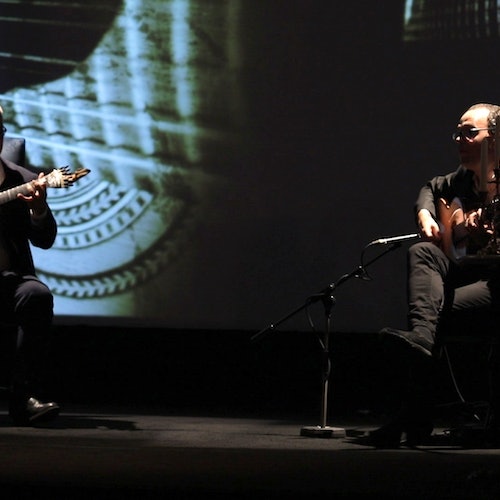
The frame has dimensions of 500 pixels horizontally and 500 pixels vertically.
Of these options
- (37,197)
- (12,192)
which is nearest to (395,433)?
(37,197)

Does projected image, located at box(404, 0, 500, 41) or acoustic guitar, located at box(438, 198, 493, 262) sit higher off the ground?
projected image, located at box(404, 0, 500, 41)

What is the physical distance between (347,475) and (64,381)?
95.8 inches

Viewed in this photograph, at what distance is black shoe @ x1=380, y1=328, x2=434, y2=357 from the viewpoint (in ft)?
10.2

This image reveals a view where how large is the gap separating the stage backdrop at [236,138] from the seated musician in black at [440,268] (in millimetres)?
1187

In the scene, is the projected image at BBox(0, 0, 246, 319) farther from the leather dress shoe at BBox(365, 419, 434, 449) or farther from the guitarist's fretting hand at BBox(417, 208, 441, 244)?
the leather dress shoe at BBox(365, 419, 434, 449)

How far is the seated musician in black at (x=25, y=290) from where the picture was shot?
12.3ft

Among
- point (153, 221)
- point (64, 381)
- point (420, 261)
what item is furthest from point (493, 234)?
point (64, 381)

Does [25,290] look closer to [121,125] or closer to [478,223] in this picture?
[121,125]

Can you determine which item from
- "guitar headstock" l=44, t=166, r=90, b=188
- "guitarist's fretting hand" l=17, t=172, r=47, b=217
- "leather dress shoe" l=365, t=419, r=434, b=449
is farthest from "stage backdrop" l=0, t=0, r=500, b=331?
"leather dress shoe" l=365, t=419, r=434, b=449

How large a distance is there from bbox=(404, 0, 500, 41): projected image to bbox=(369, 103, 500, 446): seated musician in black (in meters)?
1.30

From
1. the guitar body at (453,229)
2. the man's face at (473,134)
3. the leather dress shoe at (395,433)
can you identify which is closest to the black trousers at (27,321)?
the leather dress shoe at (395,433)

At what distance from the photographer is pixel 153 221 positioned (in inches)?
184

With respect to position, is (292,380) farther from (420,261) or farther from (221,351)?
(420,261)

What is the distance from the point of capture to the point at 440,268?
11.0 feet
